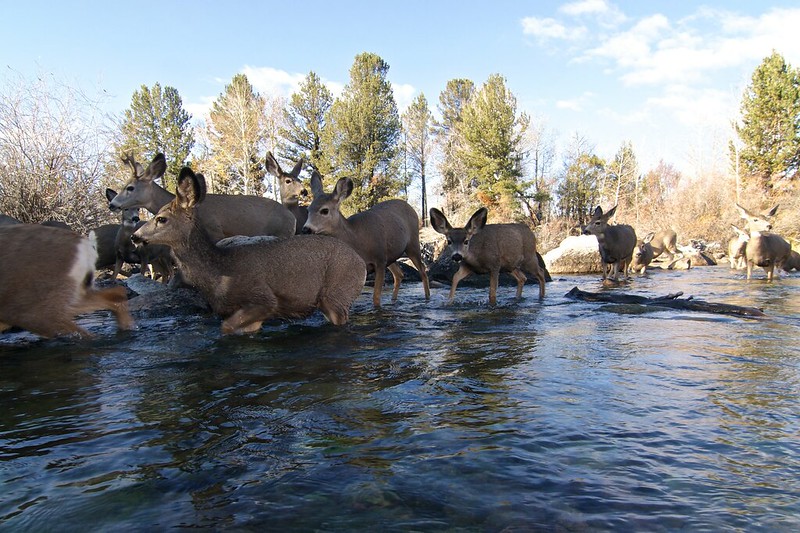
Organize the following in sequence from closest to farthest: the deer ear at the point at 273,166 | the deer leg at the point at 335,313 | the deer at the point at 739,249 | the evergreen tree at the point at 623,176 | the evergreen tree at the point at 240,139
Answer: the deer leg at the point at 335,313, the deer ear at the point at 273,166, the deer at the point at 739,249, the evergreen tree at the point at 240,139, the evergreen tree at the point at 623,176

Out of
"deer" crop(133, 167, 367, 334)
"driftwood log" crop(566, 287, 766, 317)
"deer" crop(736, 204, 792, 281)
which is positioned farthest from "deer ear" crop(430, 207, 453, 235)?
"deer" crop(736, 204, 792, 281)

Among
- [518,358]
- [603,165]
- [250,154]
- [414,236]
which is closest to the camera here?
[518,358]

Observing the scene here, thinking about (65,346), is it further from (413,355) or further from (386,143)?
(386,143)

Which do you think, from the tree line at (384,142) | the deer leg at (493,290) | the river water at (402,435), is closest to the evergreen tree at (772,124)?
the tree line at (384,142)

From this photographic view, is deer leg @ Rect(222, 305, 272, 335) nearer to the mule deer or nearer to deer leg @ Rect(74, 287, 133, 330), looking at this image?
deer leg @ Rect(74, 287, 133, 330)

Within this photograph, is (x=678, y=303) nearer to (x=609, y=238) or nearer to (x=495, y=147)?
(x=609, y=238)

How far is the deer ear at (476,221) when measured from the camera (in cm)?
1184

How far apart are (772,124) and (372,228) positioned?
5539 centimetres

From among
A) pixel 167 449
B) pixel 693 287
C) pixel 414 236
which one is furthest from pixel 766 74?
pixel 167 449

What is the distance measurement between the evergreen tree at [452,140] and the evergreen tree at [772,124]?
27.4 meters

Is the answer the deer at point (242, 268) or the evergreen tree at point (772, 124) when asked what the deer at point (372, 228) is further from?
the evergreen tree at point (772, 124)

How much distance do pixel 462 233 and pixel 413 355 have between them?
594cm

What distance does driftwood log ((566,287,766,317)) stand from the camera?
29.5ft

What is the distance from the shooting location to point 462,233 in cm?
1162
